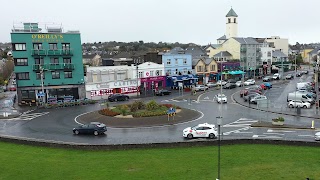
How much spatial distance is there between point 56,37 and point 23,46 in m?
5.92

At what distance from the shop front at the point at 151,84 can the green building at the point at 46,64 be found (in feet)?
46.1

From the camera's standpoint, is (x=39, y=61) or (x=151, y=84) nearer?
(x=39, y=61)

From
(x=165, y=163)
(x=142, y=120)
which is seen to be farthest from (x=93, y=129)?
(x=165, y=163)

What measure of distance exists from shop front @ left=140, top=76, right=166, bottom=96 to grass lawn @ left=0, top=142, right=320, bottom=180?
4319 cm

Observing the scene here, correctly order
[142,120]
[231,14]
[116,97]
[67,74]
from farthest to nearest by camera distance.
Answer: [231,14]
[67,74]
[116,97]
[142,120]

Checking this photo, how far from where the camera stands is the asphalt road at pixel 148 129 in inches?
1265

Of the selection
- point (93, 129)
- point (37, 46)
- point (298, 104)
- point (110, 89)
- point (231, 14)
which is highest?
point (231, 14)

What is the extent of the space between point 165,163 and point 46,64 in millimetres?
43924

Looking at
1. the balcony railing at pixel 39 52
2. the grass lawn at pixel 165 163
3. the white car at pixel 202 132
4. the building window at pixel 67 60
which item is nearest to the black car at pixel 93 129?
the grass lawn at pixel 165 163

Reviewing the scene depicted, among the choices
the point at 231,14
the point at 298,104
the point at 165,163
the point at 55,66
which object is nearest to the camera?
the point at 165,163

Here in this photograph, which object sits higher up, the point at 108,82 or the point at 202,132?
the point at 108,82

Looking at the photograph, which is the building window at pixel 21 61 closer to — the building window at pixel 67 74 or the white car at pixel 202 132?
the building window at pixel 67 74

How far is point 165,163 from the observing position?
24.2 metres

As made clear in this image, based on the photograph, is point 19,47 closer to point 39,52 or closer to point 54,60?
point 39,52
